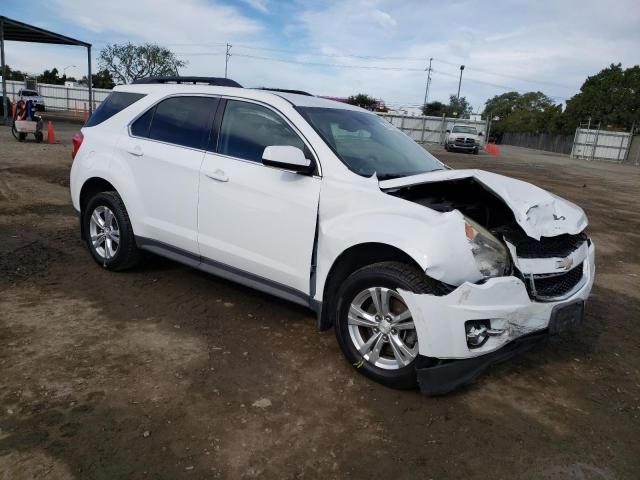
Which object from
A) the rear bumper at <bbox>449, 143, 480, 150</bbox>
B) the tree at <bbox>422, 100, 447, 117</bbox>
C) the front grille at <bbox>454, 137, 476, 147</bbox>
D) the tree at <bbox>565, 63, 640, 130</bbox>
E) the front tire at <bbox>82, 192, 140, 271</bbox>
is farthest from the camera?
the tree at <bbox>422, 100, 447, 117</bbox>

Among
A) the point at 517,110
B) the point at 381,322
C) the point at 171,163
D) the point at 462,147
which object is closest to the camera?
the point at 381,322

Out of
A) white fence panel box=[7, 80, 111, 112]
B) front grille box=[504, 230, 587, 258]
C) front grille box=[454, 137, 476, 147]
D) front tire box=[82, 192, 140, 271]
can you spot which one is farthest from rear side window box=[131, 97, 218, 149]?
white fence panel box=[7, 80, 111, 112]

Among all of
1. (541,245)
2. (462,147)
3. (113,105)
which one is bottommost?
(462,147)

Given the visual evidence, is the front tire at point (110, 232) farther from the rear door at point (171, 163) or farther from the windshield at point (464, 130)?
the windshield at point (464, 130)

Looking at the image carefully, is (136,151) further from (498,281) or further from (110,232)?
(498,281)

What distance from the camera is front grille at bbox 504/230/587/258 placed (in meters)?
3.20

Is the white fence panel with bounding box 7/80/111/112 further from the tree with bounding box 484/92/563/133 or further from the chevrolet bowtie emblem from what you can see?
the tree with bounding box 484/92/563/133

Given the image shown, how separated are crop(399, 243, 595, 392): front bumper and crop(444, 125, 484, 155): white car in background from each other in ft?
93.9

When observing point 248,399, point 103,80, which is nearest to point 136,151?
point 248,399

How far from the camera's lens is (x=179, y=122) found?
14.1ft

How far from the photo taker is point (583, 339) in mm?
4219

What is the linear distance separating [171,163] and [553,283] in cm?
303

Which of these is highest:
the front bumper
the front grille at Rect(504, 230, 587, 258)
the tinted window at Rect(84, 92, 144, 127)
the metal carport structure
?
the metal carport structure

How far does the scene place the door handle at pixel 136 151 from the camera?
14.5 feet
